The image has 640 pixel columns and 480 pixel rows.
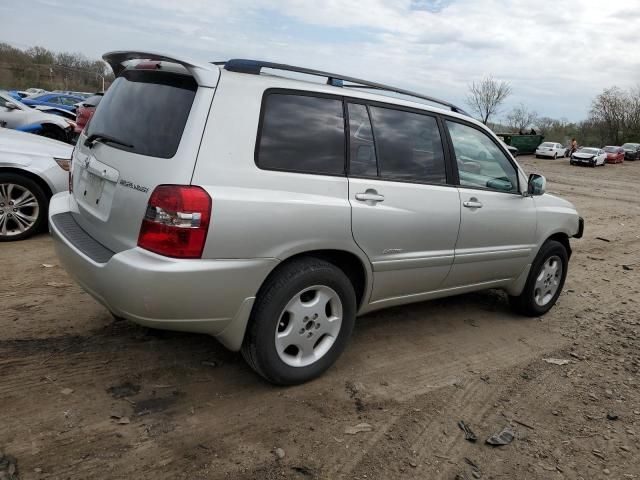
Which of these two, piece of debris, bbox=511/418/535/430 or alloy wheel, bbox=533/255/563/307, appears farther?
alloy wheel, bbox=533/255/563/307

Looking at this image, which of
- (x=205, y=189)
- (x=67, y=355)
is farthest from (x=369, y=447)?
(x=67, y=355)

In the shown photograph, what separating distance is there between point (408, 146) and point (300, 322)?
1.44 m

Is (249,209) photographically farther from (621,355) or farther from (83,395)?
(621,355)

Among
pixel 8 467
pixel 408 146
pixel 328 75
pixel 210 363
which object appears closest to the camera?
pixel 8 467

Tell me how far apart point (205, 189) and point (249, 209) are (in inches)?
9.7

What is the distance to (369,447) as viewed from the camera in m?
2.72

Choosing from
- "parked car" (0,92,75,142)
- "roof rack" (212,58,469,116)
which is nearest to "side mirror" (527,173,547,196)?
"roof rack" (212,58,469,116)

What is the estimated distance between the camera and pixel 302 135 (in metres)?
3.04

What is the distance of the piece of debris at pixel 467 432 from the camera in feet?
9.41

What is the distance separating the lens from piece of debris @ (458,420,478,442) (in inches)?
113

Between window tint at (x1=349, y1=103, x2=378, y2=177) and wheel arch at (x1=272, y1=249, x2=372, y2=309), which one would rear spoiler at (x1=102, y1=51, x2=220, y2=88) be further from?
wheel arch at (x1=272, y1=249, x2=372, y2=309)

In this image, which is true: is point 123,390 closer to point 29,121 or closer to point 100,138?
point 100,138

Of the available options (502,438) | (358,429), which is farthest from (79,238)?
(502,438)

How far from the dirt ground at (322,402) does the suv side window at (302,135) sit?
4.50 ft
